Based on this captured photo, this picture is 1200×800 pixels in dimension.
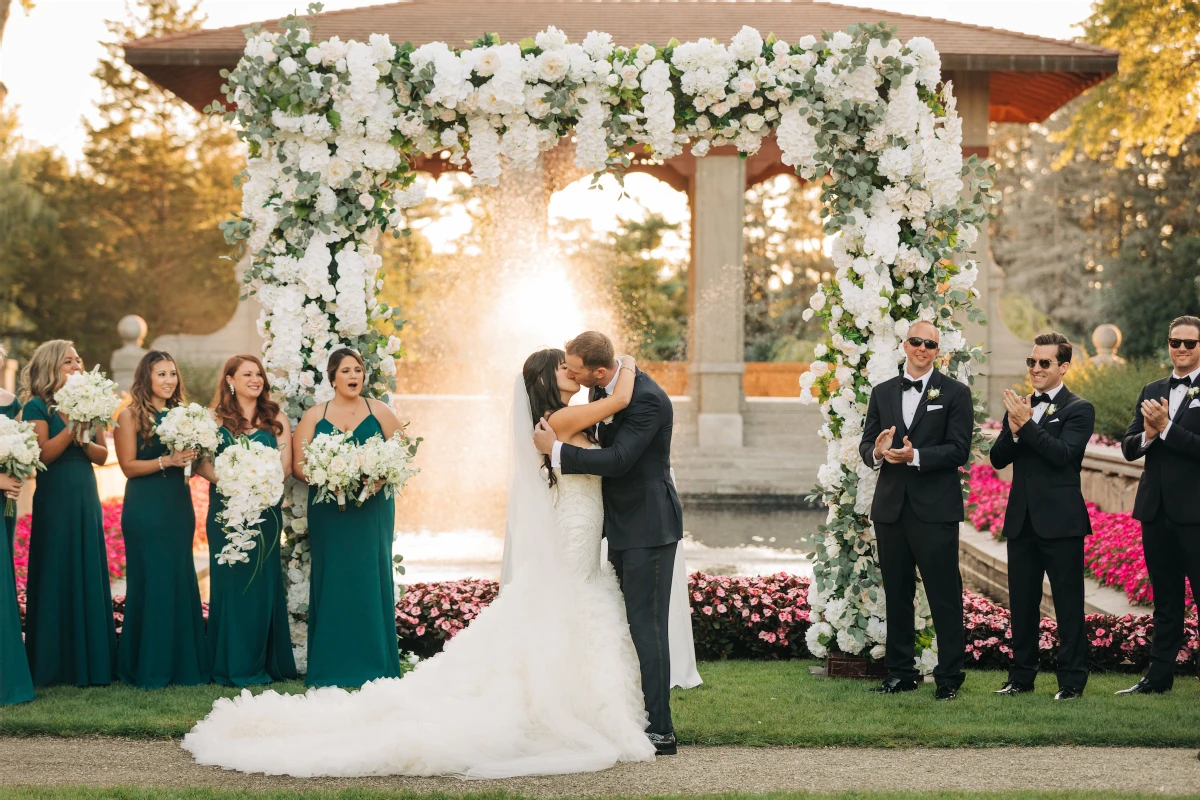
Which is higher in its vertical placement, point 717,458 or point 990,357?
point 990,357

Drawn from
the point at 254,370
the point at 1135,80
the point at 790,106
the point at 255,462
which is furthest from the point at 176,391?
the point at 1135,80

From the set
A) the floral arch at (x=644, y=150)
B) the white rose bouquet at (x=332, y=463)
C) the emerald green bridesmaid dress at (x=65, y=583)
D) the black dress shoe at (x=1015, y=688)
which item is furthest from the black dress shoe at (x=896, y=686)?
the emerald green bridesmaid dress at (x=65, y=583)

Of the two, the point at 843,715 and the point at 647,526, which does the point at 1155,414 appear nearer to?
the point at 843,715

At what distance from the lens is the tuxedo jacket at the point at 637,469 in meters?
5.29

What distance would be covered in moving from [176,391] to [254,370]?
548mm

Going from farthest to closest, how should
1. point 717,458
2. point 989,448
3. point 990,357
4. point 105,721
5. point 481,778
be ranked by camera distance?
1. point 990,357
2. point 717,458
3. point 989,448
4. point 105,721
5. point 481,778

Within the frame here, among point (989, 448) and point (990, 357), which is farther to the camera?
point (990, 357)

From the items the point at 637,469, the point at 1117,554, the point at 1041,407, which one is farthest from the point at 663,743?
the point at 1117,554

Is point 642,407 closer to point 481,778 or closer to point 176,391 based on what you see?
point 481,778

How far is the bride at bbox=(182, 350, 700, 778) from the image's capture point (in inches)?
201

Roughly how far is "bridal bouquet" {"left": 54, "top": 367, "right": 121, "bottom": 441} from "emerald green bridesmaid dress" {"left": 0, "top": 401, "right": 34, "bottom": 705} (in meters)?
0.62

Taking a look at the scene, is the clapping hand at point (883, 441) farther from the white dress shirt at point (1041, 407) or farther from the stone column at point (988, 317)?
the stone column at point (988, 317)

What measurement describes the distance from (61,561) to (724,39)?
15.5m

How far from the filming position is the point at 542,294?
23391mm
